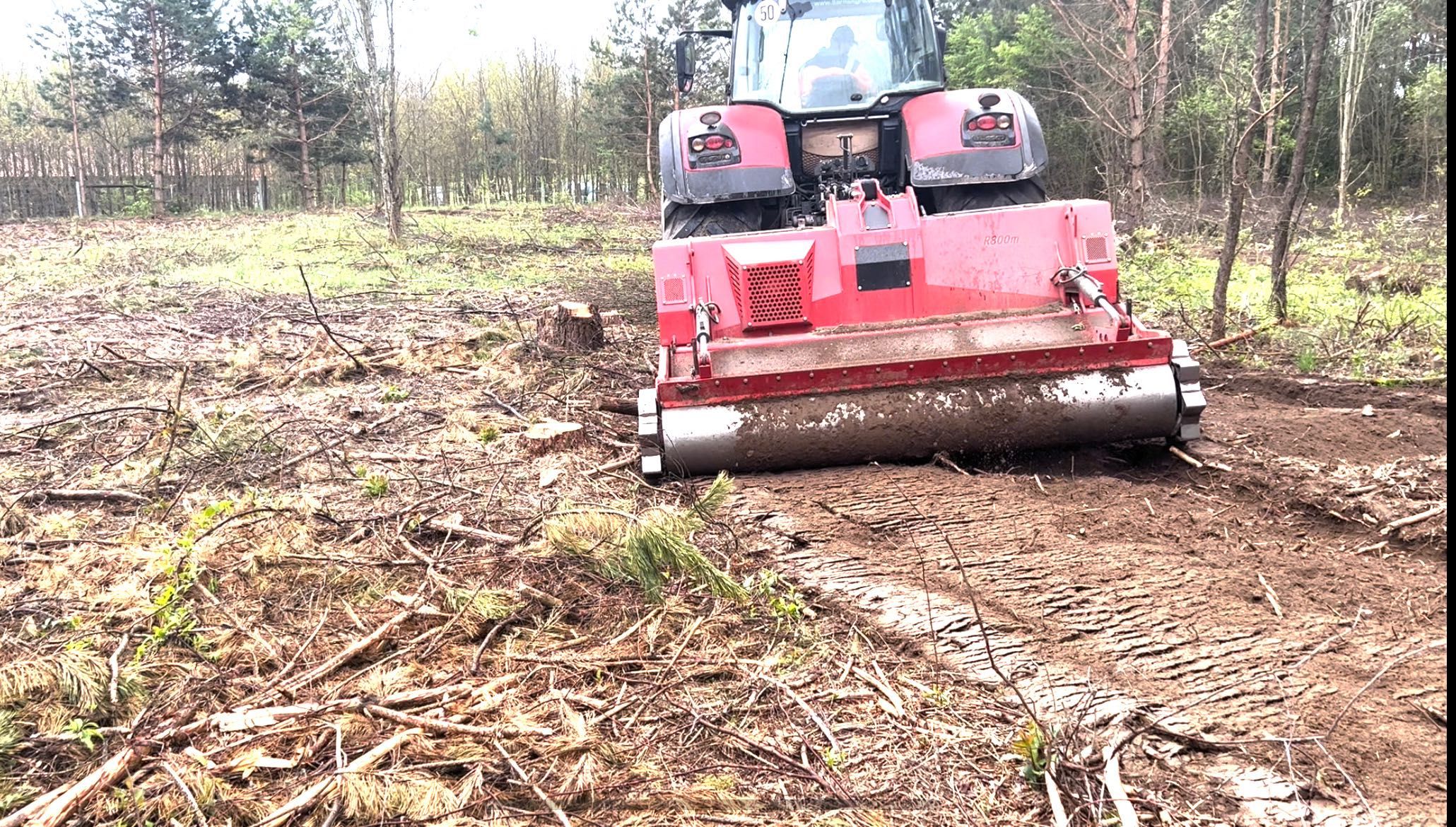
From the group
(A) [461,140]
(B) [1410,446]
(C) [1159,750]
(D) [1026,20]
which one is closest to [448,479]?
(C) [1159,750]

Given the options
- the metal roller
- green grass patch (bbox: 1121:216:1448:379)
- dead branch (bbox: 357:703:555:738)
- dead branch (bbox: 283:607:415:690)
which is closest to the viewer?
dead branch (bbox: 357:703:555:738)

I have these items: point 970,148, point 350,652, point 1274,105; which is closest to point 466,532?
point 350,652

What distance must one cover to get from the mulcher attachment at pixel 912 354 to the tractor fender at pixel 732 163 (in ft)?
3.10

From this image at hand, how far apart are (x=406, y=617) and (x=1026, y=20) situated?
25607mm

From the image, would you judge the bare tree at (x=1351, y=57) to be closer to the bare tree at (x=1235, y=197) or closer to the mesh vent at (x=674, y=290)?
the bare tree at (x=1235, y=197)

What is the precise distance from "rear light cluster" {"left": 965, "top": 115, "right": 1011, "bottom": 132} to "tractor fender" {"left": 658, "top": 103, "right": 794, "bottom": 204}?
1032 mm

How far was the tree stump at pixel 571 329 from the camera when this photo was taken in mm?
7562

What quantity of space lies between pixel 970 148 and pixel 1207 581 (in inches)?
125

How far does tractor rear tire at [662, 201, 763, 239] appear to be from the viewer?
5.95m

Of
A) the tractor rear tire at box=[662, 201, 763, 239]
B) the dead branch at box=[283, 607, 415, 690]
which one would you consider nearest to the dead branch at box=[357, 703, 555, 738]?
the dead branch at box=[283, 607, 415, 690]

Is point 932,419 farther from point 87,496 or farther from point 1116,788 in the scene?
point 87,496

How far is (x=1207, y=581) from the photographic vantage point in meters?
3.20

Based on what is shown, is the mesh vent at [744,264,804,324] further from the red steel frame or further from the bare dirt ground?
the bare dirt ground

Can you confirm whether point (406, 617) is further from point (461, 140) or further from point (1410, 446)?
point (461, 140)
